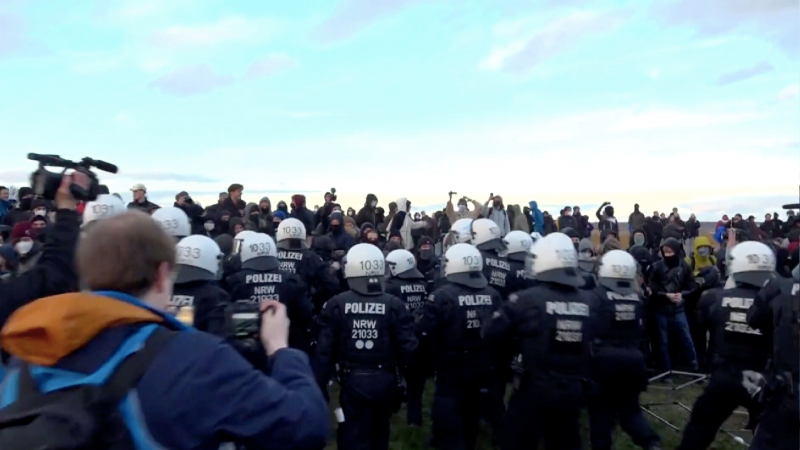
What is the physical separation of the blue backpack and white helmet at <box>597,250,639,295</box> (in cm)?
689

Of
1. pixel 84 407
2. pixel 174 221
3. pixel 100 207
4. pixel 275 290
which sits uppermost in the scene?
pixel 100 207

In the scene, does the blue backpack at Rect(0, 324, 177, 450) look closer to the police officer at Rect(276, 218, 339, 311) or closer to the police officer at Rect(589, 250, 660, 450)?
the police officer at Rect(589, 250, 660, 450)

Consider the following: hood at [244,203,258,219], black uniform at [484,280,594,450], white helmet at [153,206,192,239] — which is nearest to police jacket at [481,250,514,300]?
black uniform at [484,280,594,450]

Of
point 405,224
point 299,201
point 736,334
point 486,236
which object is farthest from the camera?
point 405,224

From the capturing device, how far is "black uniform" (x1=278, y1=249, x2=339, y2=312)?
9297 mm

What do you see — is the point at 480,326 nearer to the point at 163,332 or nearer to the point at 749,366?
the point at 749,366

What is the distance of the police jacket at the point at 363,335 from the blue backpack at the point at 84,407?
4793 millimetres

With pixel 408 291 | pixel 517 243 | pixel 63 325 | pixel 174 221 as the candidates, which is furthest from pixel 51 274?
pixel 517 243

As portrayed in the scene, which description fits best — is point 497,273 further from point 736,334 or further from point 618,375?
point 736,334

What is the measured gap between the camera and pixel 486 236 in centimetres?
962

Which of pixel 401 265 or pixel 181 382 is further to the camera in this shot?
pixel 401 265

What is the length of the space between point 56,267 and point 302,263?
546cm

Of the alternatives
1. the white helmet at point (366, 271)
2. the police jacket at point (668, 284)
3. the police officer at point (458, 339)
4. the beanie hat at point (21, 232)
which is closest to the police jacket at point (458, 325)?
the police officer at point (458, 339)

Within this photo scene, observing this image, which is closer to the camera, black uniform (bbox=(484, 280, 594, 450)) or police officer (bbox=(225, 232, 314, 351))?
black uniform (bbox=(484, 280, 594, 450))
